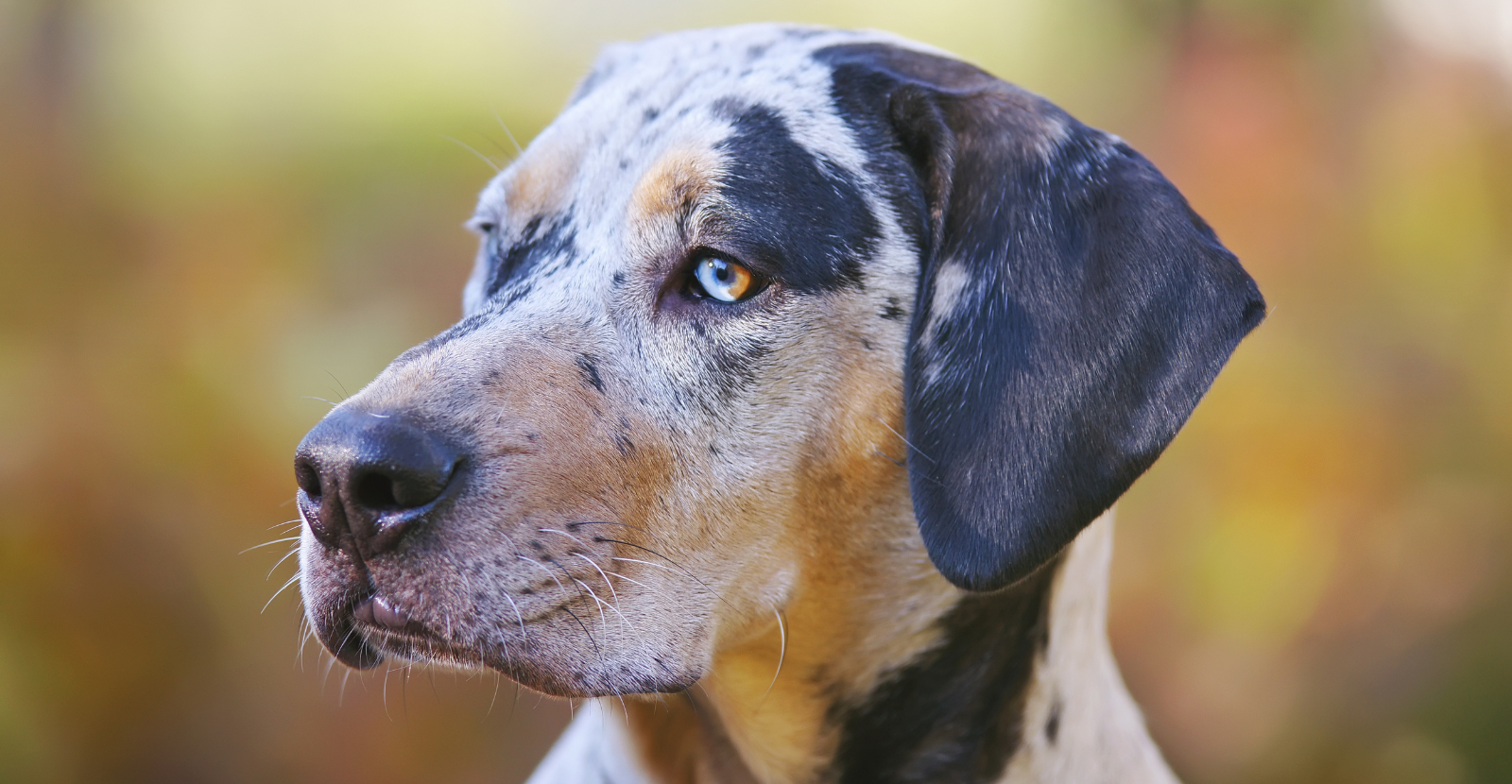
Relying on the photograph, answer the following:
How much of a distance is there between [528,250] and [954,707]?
4.09ft

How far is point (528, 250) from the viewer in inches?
89.8

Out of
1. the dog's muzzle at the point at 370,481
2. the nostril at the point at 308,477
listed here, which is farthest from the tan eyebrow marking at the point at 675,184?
the nostril at the point at 308,477

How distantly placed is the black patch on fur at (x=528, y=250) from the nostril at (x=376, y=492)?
52 centimetres

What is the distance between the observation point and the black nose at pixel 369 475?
167 centimetres

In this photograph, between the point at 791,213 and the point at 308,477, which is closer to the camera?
the point at 308,477

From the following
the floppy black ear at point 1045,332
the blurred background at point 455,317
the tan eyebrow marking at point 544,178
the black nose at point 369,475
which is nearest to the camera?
the black nose at point 369,475

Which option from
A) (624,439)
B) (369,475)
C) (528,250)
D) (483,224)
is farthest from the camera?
(483,224)

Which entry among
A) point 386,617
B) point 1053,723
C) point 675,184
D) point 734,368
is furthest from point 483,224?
point 1053,723

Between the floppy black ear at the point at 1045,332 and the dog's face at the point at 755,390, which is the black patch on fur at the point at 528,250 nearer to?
the dog's face at the point at 755,390

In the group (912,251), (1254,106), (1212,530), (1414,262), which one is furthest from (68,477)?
(1414,262)

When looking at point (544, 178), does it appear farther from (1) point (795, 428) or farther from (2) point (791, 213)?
(1) point (795, 428)

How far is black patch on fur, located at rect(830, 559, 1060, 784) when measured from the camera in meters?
2.16

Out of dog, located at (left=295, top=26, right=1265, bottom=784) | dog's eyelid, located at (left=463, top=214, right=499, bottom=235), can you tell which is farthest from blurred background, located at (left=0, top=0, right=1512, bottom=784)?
dog, located at (left=295, top=26, right=1265, bottom=784)

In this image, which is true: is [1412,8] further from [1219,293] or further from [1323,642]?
[1219,293]
